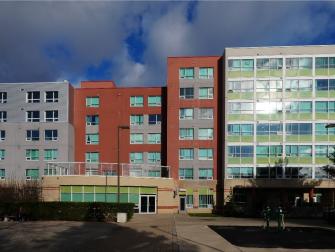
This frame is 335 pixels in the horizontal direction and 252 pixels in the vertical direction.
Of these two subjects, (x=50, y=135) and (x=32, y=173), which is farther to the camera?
(x=50, y=135)

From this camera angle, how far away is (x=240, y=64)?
209ft

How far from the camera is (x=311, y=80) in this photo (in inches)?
2450

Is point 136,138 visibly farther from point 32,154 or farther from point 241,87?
point 241,87

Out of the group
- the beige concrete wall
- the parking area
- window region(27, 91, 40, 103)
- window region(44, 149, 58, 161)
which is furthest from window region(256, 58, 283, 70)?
the parking area

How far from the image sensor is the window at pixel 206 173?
64.8 m

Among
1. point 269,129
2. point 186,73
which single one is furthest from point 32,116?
point 269,129

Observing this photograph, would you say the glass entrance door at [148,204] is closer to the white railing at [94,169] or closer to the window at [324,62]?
the white railing at [94,169]

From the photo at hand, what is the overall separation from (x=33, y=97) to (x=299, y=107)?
1337 inches

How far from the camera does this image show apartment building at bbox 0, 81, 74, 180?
2613 inches

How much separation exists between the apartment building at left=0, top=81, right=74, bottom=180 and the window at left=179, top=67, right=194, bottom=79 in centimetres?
1474

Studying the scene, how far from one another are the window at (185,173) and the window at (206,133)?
14.4ft

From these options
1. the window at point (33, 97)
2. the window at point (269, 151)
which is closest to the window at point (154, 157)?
the window at point (269, 151)

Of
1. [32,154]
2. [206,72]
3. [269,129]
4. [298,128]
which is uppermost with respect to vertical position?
[206,72]

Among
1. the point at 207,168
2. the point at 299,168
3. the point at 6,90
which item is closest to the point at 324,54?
the point at 299,168
